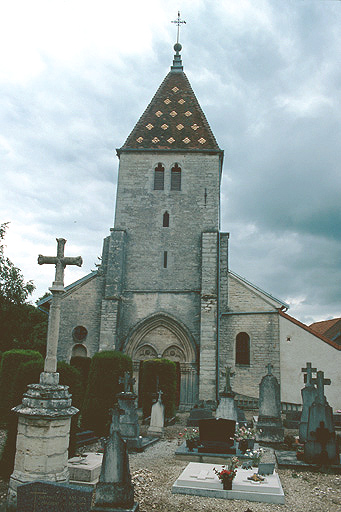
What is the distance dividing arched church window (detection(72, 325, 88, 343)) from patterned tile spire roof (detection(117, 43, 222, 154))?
8.70m

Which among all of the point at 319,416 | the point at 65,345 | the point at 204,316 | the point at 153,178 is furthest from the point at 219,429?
the point at 153,178

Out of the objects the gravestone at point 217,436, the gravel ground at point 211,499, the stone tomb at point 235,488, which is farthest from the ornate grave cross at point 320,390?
the stone tomb at point 235,488

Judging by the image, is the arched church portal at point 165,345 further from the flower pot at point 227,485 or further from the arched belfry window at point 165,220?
the flower pot at point 227,485

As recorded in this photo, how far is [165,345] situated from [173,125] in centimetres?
1104

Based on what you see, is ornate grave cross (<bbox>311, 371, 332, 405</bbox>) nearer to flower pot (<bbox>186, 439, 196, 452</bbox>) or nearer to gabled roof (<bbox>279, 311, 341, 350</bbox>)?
flower pot (<bbox>186, 439, 196, 452</bbox>)

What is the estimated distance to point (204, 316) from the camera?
17.0 m

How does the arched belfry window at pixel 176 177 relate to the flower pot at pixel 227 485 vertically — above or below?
above

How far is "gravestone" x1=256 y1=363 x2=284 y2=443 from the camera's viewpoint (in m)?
10.3

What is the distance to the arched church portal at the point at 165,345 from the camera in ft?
56.1

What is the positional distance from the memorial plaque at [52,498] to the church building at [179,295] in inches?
490

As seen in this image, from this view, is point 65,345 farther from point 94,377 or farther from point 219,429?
point 219,429

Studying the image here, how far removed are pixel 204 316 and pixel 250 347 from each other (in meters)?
2.50

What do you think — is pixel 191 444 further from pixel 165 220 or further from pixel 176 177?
pixel 176 177

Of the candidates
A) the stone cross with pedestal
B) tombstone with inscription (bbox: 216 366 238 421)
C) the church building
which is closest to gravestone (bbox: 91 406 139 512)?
the stone cross with pedestal
